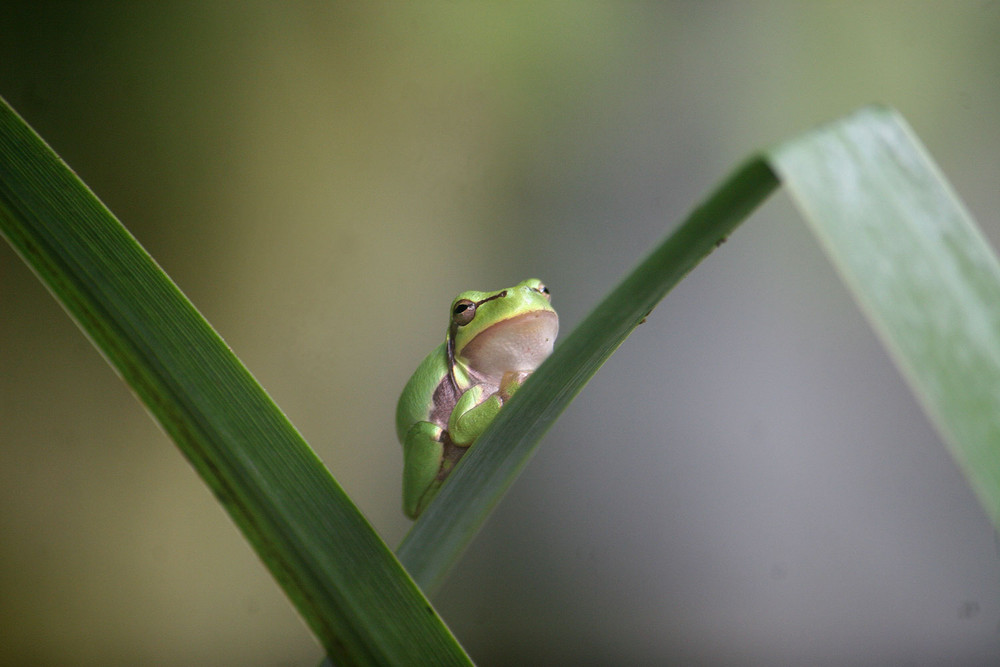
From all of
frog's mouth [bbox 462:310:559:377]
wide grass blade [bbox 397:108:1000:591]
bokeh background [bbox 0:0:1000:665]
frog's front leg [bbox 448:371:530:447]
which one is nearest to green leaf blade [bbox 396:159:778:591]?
wide grass blade [bbox 397:108:1000:591]

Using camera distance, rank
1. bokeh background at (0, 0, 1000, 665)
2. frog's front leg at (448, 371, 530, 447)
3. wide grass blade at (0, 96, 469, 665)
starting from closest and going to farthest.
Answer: wide grass blade at (0, 96, 469, 665)
frog's front leg at (448, 371, 530, 447)
bokeh background at (0, 0, 1000, 665)

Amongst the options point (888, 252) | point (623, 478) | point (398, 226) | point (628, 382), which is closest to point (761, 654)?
point (623, 478)

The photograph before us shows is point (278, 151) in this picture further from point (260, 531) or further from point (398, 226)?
point (260, 531)

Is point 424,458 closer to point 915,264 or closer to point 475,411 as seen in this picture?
point 475,411

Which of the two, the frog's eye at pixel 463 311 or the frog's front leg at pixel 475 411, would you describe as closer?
the frog's front leg at pixel 475 411

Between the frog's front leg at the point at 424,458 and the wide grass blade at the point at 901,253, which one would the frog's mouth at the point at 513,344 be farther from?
the wide grass blade at the point at 901,253

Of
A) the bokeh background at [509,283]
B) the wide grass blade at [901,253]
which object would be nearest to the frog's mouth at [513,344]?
the wide grass blade at [901,253]

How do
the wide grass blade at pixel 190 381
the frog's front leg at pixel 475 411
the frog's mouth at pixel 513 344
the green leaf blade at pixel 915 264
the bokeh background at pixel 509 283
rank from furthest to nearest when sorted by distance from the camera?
the bokeh background at pixel 509 283
the frog's mouth at pixel 513 344
the frog's front leg at pixel 475 411
the wide grass blade at pixel 190 381
the green leaf blade at pixel 915 264

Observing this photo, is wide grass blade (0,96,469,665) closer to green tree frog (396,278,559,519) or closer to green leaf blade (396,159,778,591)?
green leaf blade (396,159,778,591)
